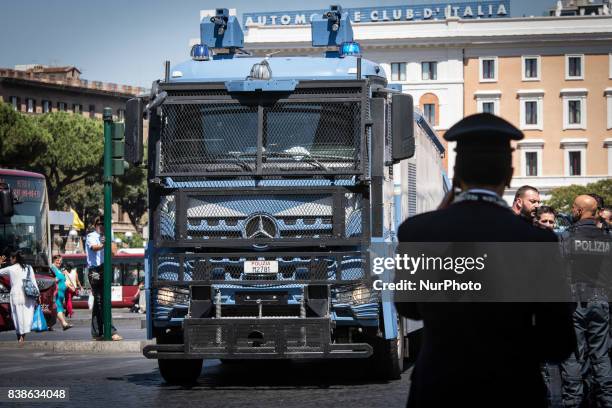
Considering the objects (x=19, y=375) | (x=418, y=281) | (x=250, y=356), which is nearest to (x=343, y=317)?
(x=250, y=356)

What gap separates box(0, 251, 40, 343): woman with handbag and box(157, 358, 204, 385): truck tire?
29.6 feet

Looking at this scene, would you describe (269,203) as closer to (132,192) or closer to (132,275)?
(132,275)

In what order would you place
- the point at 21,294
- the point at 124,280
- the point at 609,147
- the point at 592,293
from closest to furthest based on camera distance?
the point at 592,293, the point at 21,294, the point at 124,280, the point at 609,147

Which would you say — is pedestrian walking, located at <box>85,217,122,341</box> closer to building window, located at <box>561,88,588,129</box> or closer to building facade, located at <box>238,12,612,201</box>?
building facade, located at <box>238,12,612,201</box>

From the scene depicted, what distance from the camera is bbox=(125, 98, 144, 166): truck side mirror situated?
12773mm

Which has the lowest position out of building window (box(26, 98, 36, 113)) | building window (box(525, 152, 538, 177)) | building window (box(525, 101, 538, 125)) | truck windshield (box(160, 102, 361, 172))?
truck windshield (box(160, 102, 361, 172))

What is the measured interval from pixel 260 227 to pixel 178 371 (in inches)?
73.4

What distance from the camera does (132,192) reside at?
314ft

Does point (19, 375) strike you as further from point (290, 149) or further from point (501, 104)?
point (501, 104)

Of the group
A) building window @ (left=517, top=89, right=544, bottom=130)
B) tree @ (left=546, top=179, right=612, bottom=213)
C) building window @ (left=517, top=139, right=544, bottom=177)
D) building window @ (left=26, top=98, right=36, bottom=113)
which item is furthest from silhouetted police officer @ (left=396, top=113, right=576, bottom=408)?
building window @ (left=26, top=98, right=36, bottom=113)

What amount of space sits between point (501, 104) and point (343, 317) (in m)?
81.9

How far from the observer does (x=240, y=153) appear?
12867 mm

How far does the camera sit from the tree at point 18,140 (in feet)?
236

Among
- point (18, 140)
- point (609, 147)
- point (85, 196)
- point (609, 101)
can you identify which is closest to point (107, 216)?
point (18, 140)
